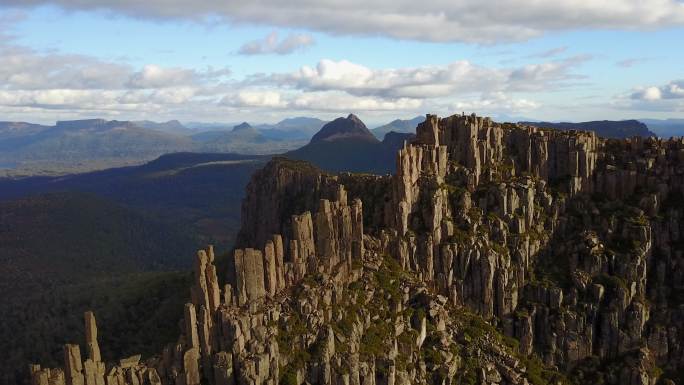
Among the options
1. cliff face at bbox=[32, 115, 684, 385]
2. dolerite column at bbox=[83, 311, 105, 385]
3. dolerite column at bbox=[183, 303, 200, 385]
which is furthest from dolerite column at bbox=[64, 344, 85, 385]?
dolerite column at bbox=[183, 303, 200, 385]

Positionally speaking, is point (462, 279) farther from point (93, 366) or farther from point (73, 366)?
point (73, 366)

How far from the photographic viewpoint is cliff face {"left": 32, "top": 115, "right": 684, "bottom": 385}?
9294 centimetres

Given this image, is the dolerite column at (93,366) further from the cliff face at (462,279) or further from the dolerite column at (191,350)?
the dolerite column at (191,350)

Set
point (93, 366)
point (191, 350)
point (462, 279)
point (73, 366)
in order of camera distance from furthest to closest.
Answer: point (462, 279) < point (191, 350) < point (93, 366) < point (73, 366)

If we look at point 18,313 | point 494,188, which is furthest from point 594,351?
point 18,313

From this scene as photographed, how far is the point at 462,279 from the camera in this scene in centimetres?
12412

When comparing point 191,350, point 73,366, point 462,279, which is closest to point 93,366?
point 73,366

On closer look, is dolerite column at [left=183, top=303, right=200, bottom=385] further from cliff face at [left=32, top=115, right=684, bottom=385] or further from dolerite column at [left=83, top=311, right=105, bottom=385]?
dolerite column at [left=83, top=311, right=105, bottom=385]

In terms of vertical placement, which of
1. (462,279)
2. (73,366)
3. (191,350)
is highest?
(462,279)

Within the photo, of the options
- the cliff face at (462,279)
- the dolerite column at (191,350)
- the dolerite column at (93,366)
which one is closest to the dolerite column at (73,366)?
the cliff face at (462,279)

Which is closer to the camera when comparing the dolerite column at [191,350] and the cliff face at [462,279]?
the dolerite column at [191,350]

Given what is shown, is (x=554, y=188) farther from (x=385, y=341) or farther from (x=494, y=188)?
(x=385, y=341)

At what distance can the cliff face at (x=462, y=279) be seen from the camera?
92.9 meters

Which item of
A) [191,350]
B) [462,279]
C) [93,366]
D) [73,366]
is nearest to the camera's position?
[73,366]
